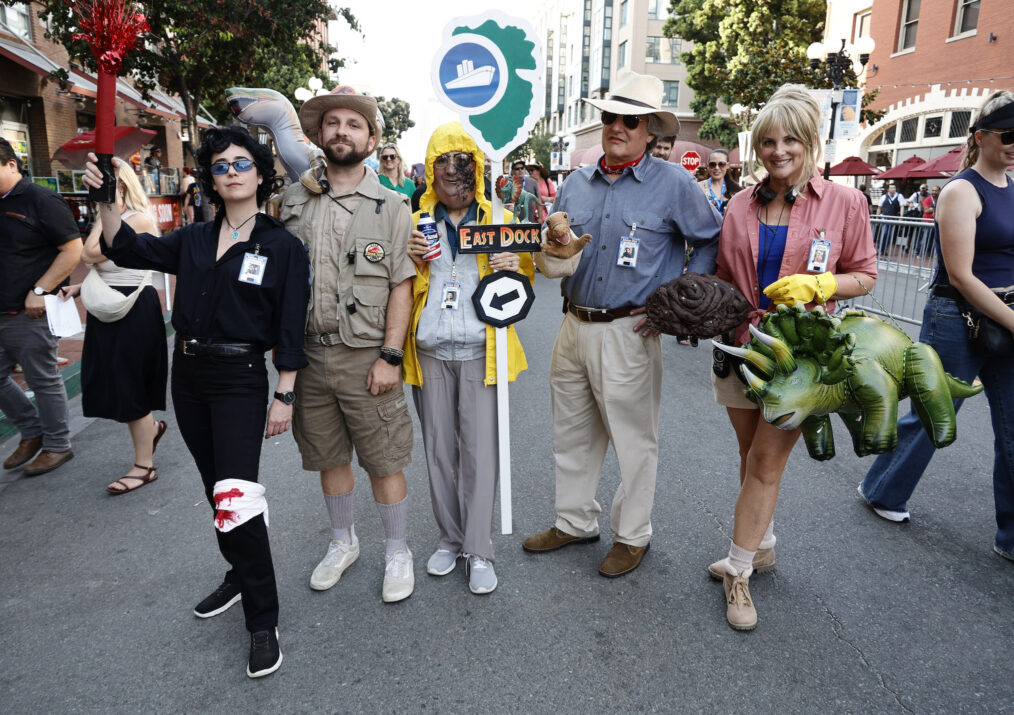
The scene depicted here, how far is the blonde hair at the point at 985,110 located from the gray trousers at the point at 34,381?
5.34 metres

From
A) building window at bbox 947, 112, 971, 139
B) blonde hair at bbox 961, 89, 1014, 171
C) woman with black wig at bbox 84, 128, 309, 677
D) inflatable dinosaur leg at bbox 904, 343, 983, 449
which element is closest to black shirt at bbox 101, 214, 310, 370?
woman with black wig at bbox 84, 128, 309, 677

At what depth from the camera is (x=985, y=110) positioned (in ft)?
9.91

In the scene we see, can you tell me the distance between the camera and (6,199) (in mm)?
4090

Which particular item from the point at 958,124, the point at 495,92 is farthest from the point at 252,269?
the point at 958,124

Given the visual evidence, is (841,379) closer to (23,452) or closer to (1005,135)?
(1005,135)

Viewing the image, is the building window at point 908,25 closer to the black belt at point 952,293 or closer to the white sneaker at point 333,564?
the black belt at point 952,293

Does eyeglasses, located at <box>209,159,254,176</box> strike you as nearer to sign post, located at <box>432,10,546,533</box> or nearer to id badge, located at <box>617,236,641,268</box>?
sign post, located at <box>432,10,546,533</box>

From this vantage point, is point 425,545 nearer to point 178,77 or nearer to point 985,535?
point 985,535

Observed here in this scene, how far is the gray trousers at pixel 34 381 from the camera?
4271 millimetres

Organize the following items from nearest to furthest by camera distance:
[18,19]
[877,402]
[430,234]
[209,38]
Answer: [877,402]
[430,234]
[209,38]
[18,19]

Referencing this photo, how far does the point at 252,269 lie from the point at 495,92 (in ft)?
4.17

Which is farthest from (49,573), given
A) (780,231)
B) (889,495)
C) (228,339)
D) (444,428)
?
(889,495)

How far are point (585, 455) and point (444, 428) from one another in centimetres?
76

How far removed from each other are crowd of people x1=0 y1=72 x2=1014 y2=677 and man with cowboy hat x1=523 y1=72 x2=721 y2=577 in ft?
0.03
